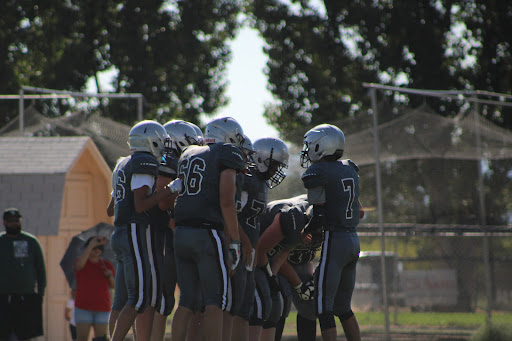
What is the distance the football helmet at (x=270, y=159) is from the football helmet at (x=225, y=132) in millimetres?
626

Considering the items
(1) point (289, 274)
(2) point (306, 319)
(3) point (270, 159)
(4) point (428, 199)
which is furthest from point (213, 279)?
(4) point (428, 199)

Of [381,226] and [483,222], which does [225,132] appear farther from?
[483,222]

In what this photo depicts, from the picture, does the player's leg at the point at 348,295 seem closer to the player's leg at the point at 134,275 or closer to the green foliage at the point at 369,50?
the player's leg at the point at 134,275

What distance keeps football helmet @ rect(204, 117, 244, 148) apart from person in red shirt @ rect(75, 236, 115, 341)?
14.5 feet

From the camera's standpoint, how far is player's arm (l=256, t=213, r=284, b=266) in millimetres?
7547

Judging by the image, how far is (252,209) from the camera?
7.26 m

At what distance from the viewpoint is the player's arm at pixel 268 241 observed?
24.8 ft

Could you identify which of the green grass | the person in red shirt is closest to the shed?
the person in red shirt

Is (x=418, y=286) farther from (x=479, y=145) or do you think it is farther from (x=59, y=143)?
(x=59, y=143)

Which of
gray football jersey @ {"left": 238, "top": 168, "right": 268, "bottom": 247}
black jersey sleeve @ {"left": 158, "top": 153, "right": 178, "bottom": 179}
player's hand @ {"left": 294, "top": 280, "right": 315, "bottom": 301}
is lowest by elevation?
player's hand @ {"left": 294, "top": 280, "right": 315, "bottom": 301}

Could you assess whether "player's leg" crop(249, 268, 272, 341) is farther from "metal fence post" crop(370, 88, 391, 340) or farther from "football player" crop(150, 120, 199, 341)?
"metal fence post" crop(370, 88, 391, 340)

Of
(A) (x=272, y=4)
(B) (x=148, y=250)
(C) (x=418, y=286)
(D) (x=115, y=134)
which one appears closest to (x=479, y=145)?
(C) (x=418, y=286)

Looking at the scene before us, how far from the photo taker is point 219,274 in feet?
21.1

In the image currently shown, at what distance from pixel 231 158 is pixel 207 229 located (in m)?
0.57
